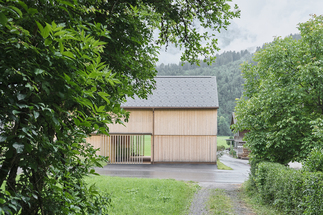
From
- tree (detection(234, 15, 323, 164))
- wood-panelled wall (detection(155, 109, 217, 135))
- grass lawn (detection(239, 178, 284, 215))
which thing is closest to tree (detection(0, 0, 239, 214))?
grass lawn (detection(239, 178, 284, 215))

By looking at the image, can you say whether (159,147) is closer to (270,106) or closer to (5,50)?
(270,106)

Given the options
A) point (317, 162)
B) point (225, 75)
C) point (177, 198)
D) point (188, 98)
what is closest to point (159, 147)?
point (188, 98)

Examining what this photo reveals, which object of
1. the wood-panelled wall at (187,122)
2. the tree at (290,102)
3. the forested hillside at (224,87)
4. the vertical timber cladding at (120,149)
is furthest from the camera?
the forested hillside at (224,87)

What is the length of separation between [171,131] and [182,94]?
3.64m

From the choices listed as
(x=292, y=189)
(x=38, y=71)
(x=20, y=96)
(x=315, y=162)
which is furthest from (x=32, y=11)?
(x=292, y=189)

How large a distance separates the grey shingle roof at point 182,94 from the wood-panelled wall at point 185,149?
2.88 m

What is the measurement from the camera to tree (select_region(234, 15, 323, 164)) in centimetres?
833

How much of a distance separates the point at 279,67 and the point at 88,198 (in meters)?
9.42

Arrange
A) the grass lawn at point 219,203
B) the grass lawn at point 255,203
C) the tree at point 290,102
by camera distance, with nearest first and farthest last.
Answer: the grass lawn at point 255,203 < the grass lawn at point 219,203 < the tree at point 290,102

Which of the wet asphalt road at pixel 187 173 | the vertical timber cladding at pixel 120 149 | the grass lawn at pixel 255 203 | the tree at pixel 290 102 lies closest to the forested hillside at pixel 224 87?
the vertical timber cladding at pixel 120 149

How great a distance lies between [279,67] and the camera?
9.33 metres

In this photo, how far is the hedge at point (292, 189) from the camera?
14.1 ft

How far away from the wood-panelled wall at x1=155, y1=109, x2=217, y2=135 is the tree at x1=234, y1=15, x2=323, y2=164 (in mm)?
9902

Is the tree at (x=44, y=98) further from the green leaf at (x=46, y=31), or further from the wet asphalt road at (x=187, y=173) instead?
the wet asphalt road at (x=187, y=173)
